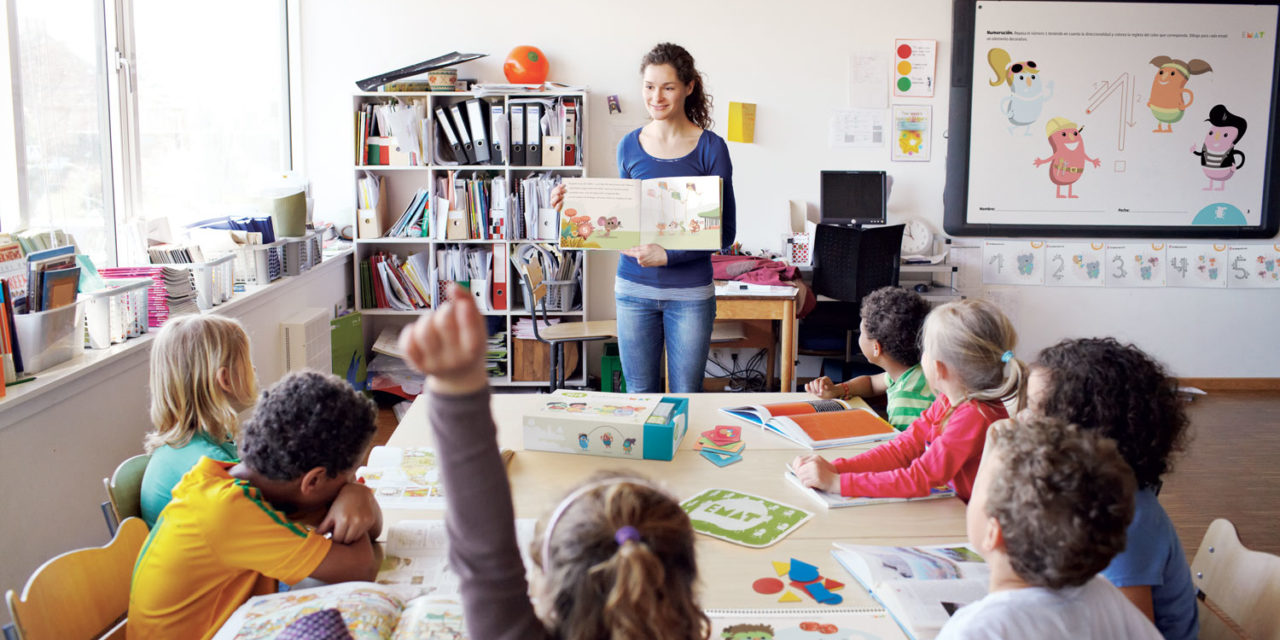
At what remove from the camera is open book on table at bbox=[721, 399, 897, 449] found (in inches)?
78.7

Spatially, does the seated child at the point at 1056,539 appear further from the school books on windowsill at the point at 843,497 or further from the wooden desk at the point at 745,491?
the school books on windowsill at the point at 843,497

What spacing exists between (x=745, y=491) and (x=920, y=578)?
1.42ft

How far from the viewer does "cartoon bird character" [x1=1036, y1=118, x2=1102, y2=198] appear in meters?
4.93

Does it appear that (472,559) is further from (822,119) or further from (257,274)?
(822,119)

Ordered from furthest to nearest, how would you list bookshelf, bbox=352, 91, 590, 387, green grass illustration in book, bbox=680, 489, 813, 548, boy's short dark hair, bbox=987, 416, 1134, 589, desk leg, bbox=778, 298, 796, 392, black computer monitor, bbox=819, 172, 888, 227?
1. black computer monitor, bbox=819, 172, 888, 227
2. bookshelf, bbox=352, 91, 590, 387
3. desk leg, bbox=778, 298, 796, 392
4. green grass illustration in book, bbox=680, 489, 813, 548
5. boy's short dark hair, bbox=987, 416, 1134, 589

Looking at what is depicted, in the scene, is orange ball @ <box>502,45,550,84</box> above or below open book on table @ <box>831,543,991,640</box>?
above

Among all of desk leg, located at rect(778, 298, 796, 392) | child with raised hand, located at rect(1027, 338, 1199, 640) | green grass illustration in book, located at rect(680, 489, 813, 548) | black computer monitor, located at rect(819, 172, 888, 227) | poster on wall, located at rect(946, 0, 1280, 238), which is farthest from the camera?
poster on wall, located at rect(946, 0, 1280, 238)

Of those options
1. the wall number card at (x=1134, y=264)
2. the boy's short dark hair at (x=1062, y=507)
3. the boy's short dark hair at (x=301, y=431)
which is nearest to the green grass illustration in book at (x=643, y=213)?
the boy's short dark hair at (x=301, y=431)

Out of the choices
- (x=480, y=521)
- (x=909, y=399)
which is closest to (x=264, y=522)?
(x=480, y=521)

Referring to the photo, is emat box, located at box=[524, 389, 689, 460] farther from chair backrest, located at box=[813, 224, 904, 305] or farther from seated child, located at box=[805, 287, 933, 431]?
chair backrest, located at box=[813, 224, 904, 305]

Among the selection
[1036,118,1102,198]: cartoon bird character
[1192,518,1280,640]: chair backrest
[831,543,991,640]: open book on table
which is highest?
[1036,118,1102,198]: cartoon bird character

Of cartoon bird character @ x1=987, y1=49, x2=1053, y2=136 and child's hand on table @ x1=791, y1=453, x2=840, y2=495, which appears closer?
child's hand on table @ x1=791, y1=453, x2=840, y2=495

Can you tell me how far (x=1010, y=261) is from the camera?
16.6 ft

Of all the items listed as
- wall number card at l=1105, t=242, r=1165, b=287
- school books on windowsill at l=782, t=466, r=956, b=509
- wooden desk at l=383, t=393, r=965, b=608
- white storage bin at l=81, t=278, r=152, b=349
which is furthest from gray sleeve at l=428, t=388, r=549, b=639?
wall number card at l=1105, t=242, r=1165, b=287
